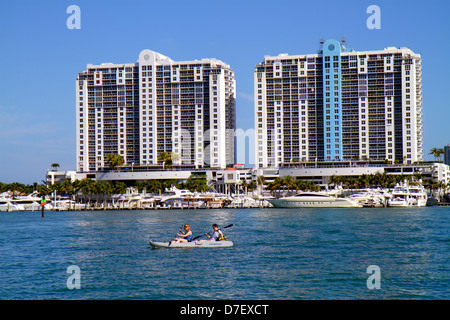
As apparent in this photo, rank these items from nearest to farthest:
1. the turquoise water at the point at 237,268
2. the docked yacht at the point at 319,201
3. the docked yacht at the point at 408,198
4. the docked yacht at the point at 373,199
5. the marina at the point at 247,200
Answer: the turquoise water at the point at 237,268, the docked yacht at the point at 319,201, the marina at the point at 247,200, the docked yacht at the point at 408,198, the docked yacht at the point at 373,199

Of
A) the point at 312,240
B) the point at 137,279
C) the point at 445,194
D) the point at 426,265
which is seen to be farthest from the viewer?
the point at 445,194

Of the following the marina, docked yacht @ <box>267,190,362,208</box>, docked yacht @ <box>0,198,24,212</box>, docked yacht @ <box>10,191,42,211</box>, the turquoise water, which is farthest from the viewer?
docked yacht @ <box>10,191,42,211</box>

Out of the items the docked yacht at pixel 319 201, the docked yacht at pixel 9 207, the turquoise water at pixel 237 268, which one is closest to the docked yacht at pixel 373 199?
the docked yacht at pixel 319 201

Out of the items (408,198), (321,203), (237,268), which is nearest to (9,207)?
(321,203)

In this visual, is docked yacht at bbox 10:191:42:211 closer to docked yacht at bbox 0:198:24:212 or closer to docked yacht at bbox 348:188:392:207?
docked yacht at bbox 0:198:24:212

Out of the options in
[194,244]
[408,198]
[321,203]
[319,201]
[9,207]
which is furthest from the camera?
[9,207]

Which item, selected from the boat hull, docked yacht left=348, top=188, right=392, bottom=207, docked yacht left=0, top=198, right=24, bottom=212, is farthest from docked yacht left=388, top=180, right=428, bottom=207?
docked yacht left=0, top=198, right=24, bottom=212

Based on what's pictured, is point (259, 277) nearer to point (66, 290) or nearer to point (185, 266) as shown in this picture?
point (185, 266)

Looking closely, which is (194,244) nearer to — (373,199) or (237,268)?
(237,268)

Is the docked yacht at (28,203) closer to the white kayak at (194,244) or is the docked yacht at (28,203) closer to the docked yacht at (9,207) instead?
the docked yacht at (9,207)
